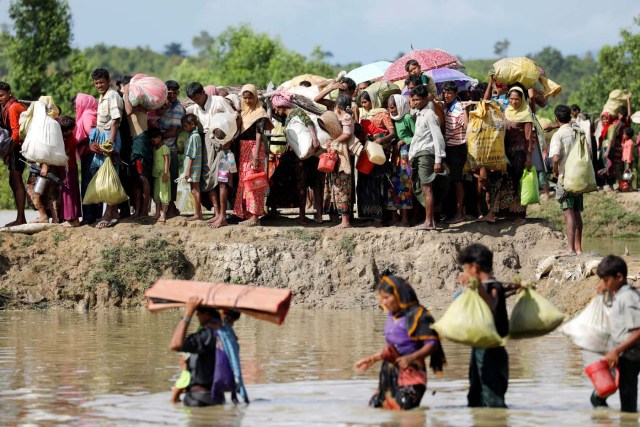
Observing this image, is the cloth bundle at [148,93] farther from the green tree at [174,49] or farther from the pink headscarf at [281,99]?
the green tree at [174,49]

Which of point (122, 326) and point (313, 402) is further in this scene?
point (122, 326)

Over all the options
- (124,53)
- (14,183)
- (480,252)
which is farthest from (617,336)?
(124,53)

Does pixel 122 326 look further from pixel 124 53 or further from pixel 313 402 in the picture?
pixel 124 53

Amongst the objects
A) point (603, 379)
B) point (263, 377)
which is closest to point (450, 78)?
point (263, 377)

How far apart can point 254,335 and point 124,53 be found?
354ft

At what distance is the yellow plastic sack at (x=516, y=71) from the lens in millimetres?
16625

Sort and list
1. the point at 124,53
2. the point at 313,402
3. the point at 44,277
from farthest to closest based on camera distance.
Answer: the point at 124,53
the point at 44,277
the point at 313,402

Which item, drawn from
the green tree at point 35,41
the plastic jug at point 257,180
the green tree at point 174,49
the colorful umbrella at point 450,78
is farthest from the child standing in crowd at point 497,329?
the green tree at point 174,49

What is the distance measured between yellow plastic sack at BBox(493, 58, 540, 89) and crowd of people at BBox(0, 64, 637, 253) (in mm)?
151

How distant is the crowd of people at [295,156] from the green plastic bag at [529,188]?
0.46 feet

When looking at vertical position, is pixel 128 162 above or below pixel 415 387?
above

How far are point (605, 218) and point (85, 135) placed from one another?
11.1m

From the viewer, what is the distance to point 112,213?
55.6 ft

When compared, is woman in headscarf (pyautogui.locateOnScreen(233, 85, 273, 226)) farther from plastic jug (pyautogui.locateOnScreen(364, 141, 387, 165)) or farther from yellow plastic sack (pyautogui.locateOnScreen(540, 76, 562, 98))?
yellow plastic sack (pyautogui.locateOnScreen(540, 76, 562, 98))
